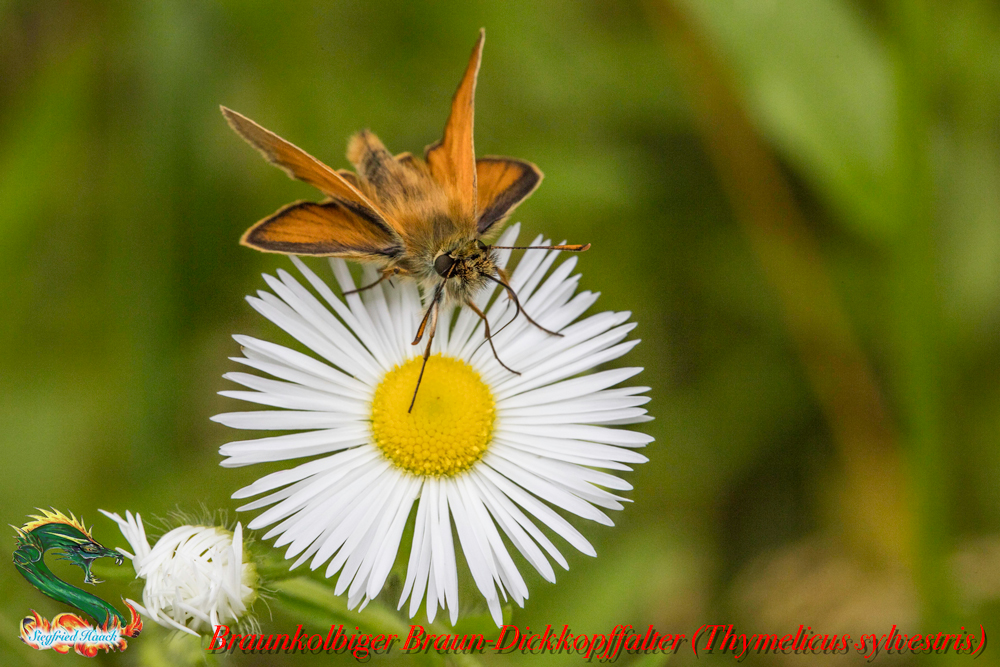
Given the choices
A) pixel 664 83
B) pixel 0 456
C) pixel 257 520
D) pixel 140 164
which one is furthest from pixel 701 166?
pixel 0 456

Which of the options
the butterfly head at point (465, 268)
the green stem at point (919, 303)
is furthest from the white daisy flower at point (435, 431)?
the green stem at point (919, 303)

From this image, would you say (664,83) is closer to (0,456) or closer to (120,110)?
(120,110)

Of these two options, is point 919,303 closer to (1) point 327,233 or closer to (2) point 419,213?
(2) point 419,213

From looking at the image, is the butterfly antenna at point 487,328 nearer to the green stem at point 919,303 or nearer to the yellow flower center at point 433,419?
the yellow flower center at point 433,419

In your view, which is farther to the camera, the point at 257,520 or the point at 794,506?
the point at 794,506

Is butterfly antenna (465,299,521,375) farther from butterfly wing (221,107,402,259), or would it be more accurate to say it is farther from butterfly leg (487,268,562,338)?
butterfly wing (221,107,402,259)

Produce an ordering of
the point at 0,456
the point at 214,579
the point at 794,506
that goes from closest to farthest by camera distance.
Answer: the point at 214,579
the point at 0,456
the point at 794,506

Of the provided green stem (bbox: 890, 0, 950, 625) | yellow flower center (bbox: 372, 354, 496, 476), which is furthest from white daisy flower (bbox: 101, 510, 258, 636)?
green stem (bbox: 890, 0, 950, 625)
